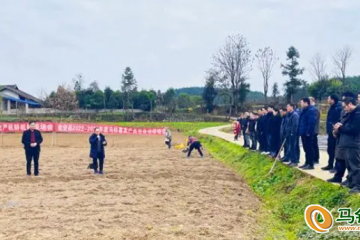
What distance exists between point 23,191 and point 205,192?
441 cm

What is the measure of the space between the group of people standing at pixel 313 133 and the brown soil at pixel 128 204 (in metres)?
1.71

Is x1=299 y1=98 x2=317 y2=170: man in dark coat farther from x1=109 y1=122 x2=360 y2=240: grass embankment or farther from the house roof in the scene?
the house roof

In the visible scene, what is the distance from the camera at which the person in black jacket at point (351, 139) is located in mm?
7707

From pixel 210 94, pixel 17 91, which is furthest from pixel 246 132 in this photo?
pixel 17 91

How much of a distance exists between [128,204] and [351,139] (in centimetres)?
445

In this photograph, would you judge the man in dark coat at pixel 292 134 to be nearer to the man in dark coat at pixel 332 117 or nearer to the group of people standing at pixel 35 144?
the man in dark coat at pixel 332 117

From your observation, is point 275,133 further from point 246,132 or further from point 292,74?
point 292,74

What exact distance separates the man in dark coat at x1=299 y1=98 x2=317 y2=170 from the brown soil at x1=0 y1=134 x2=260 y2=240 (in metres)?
1.70

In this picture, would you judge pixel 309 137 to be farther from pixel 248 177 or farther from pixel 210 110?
pixel 210 110

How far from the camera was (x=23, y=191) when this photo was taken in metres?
10.7

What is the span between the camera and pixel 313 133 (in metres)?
10.6

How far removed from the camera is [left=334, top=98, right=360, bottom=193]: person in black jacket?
25.3 ft

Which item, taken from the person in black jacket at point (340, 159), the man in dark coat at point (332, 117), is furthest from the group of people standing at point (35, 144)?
the person in black jacket at point (340, 159)

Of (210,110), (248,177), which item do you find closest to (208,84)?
(210,110)
